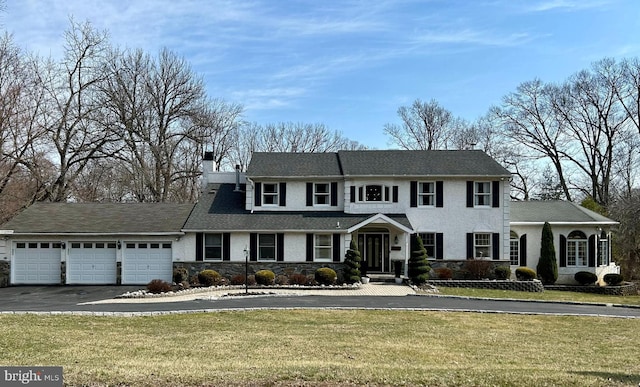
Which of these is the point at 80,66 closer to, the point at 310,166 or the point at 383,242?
the point at 310,166

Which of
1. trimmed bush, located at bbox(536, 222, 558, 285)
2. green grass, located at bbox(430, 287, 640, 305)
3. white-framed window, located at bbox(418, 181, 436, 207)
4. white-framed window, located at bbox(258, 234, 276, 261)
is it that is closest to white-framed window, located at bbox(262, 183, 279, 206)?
white-framed window, located at bbox(258, 234, 276, 261)

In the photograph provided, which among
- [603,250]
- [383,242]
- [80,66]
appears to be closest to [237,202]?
[383,242]

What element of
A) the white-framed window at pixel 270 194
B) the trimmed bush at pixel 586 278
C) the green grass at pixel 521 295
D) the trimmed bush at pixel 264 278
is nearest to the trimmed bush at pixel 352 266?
the trimmed bush at pixel 264 278

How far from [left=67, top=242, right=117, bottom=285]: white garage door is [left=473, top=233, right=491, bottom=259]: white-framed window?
1806 centimetres

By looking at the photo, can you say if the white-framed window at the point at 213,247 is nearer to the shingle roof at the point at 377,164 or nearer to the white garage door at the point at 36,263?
the shingle roof at the point at 377,164

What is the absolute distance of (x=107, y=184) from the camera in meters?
46.3

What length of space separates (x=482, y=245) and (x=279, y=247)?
10424 mm

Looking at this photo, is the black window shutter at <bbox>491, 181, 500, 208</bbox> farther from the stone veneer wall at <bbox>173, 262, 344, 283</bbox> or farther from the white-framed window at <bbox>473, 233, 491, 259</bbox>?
the stone veneer wall at <bbox>173, 262, 344, 283</bbox>

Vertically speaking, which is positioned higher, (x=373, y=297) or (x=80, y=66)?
(x=80, y=66)

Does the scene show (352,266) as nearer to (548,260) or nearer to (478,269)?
(478,269)

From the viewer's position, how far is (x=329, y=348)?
11547mm

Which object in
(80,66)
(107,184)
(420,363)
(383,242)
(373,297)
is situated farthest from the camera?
(107,184)

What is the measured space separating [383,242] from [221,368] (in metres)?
22.8

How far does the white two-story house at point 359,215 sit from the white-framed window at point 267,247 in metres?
0.05
